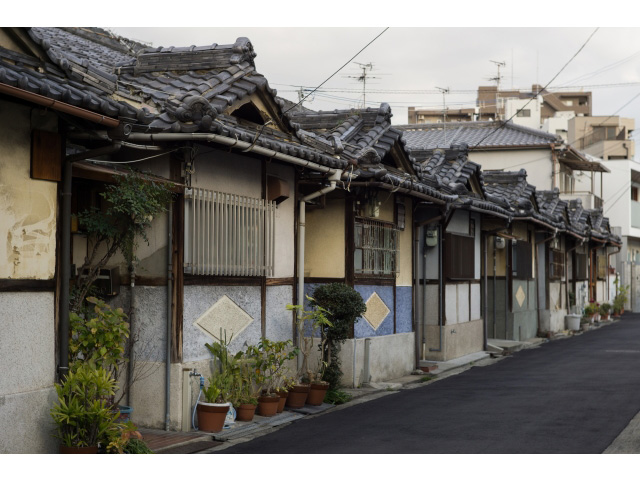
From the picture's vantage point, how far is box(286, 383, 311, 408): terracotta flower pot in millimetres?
13812

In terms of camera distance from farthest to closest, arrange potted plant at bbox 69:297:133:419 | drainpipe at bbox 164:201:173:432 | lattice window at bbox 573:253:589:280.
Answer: lattice window at bbox 573:253:589:280 → drainpipe at bbox 164:201:173:432 → potted plant at bbox 69:297:133:419

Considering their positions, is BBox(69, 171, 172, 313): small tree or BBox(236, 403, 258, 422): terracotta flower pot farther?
BBox(236, 403, 258, 422): terracotta flower pot

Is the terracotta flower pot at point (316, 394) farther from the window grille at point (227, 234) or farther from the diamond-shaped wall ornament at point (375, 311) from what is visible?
the diamond-shaped wall ornament at point (375, 311)

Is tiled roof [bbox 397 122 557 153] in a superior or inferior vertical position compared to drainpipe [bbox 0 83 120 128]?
superior

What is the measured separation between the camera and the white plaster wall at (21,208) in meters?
8.71

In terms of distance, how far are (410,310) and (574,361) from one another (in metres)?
5.84

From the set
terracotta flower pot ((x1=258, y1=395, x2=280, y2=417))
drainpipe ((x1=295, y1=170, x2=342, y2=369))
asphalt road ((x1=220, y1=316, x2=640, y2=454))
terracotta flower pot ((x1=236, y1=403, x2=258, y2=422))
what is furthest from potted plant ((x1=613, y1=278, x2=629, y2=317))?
terracotta flower pot ((x1=236, y1=403, x2=258, y2=422))

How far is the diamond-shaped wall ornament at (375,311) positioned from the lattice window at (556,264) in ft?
60.3

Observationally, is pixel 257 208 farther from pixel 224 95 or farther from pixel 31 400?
A: pixel 31 400

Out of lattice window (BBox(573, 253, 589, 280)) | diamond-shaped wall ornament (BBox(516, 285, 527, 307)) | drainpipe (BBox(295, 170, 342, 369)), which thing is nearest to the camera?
drainpipe (BBox(295, 170, 342, 369))

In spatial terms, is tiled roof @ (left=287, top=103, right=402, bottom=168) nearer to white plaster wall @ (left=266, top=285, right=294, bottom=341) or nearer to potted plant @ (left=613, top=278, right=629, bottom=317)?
white plaster wall @ (left=266, top=285, right=294, bottom=341)


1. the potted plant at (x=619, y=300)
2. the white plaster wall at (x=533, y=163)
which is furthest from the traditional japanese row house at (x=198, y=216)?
the potted plant at (x=619, y=300)

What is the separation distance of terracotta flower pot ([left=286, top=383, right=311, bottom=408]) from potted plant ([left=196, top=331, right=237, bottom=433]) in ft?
4.94

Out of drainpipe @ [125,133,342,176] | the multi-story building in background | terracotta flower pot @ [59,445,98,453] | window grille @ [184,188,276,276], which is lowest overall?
terracotta flower pot @ [59,445,98,453]
